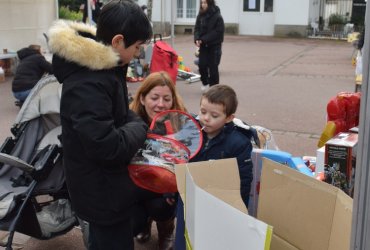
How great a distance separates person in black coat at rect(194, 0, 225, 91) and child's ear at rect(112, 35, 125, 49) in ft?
Result: 22.7

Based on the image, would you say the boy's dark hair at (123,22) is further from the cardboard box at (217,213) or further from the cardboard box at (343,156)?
the cardboard box at (343,156)

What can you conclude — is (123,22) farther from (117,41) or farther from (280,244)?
(280,244)

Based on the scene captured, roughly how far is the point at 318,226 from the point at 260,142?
1748mm

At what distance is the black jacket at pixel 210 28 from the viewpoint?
8938 millimetres

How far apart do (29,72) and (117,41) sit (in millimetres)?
5879

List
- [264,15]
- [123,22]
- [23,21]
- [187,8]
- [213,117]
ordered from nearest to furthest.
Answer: [123,22] → [213,117] → [23,21] → [264,15] → [187,8]

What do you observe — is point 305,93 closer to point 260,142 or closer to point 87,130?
point 260,142

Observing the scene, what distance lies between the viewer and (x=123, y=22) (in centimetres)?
211

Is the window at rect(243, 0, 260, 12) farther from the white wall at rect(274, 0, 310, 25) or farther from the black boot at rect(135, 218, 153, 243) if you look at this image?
the black boot at rect(135, 218, 153, 243)

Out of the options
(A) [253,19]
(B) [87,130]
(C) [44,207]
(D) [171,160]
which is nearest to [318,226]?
(D) [171,160]

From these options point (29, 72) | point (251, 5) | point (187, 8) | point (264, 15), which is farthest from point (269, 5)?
point (29, 72)

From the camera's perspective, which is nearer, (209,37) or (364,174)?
(364,174)

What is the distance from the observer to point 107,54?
2.10 meters

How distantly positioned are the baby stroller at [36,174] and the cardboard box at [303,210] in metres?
1.61
